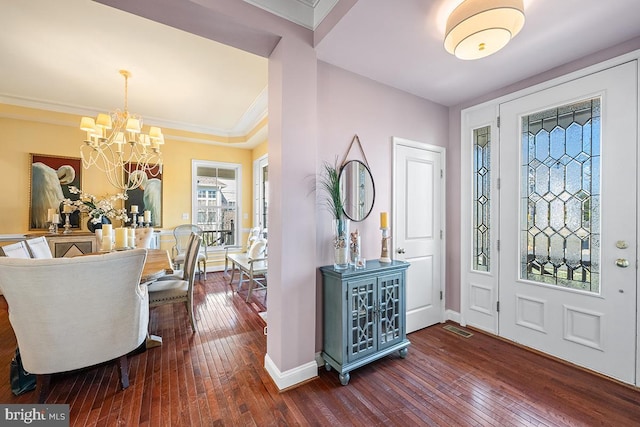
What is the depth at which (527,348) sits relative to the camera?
2.43 m

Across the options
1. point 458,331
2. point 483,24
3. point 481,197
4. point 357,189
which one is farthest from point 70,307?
point 481,197

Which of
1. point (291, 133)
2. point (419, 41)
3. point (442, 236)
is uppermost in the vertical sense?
point (419, 41)

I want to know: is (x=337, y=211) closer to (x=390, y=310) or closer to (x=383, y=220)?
(x=383, y=220)

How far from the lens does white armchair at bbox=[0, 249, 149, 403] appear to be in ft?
4.75

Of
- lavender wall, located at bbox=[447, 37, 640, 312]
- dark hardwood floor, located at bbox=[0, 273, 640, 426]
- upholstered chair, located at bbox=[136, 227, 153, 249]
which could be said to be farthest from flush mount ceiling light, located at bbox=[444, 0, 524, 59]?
upholstered chair, located at bbox=[136, 227, 153, 249]

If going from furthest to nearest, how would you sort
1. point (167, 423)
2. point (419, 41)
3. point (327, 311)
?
point (327, 311) < point (419, 41) < point (167, 423)

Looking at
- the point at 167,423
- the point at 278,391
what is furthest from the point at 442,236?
the point at 167,423

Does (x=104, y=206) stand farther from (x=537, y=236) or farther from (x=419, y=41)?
(x=537, y=236)

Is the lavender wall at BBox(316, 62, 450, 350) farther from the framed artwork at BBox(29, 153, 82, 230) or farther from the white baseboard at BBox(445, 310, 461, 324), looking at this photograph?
the framed artwork at BBox(29, 153, 82, 230)

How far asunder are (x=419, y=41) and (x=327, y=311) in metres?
2.28

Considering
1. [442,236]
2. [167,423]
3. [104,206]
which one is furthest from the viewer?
[104,206]

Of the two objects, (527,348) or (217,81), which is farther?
(217,81)

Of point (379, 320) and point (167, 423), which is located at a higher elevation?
point (379, 320)

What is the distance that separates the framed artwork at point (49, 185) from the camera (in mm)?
3990
